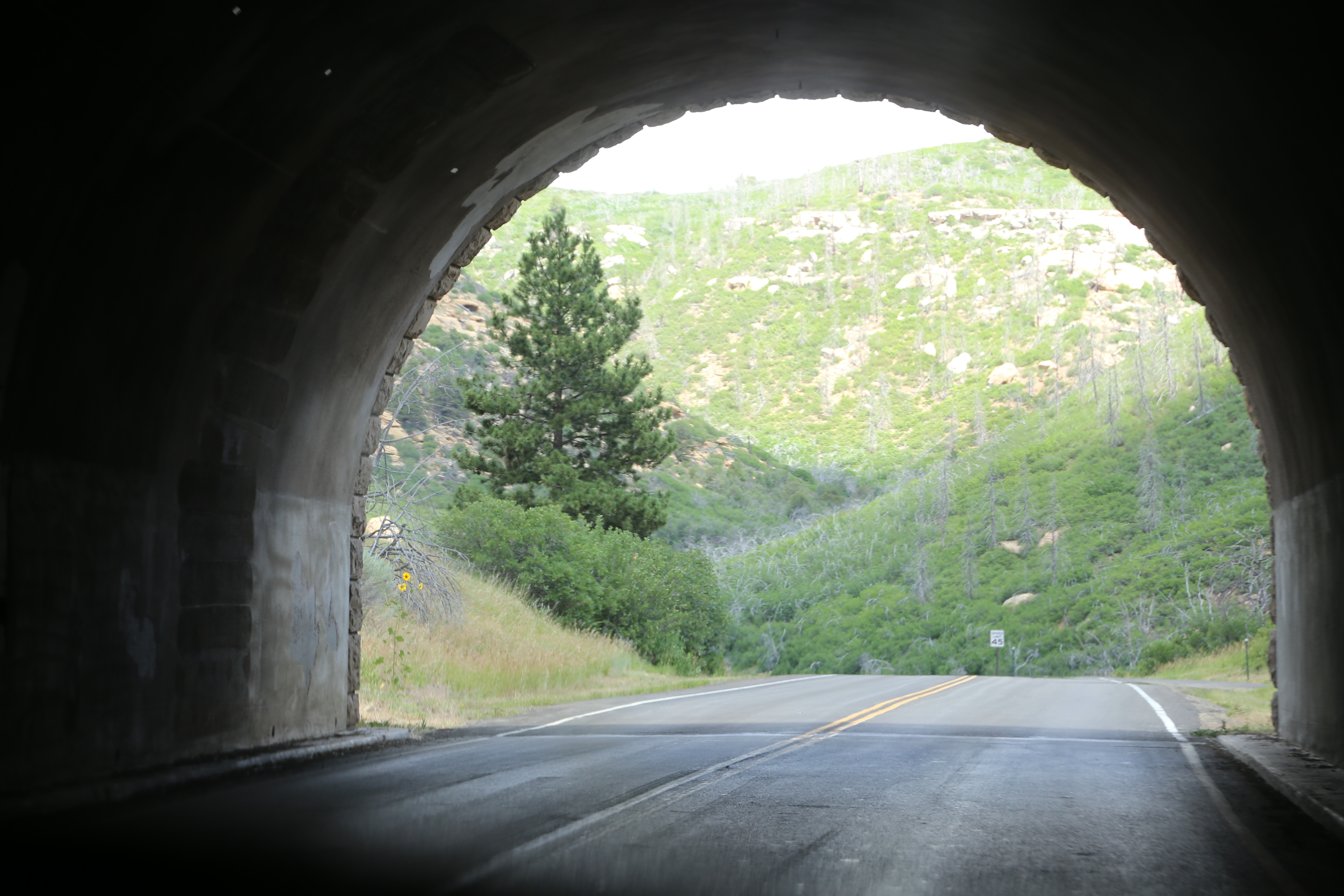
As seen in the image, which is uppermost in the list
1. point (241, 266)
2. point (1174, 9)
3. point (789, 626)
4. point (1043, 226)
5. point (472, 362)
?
point (1043, 226)

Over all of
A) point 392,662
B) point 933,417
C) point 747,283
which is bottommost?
point 392,662

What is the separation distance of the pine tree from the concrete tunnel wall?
24972 millimetres

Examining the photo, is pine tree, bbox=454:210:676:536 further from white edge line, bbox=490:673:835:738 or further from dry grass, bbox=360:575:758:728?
white edge line, bbox=490:673:835:738

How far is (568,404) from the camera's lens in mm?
38656

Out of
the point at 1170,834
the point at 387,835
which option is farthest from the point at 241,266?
the point at 1170,834

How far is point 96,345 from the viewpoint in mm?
7871

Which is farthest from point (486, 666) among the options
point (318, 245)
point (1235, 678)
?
point (1235, 678)

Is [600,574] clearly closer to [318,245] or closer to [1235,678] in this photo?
[1235,678]

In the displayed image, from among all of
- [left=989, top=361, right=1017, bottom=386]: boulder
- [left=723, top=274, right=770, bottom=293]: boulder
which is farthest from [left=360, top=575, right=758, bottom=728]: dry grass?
[left=723, top=274, right=770, bottom=293]: boulder

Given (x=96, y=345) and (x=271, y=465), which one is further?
(x=271, y=465)

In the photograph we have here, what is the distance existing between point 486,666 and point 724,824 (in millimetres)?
14145

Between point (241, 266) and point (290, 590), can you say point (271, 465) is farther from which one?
point (241, 266)

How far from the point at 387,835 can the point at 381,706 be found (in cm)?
891

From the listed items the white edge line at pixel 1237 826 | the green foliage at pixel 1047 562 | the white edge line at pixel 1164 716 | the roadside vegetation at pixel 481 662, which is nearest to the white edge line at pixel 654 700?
the roadside vegetation at pixel 481 662
